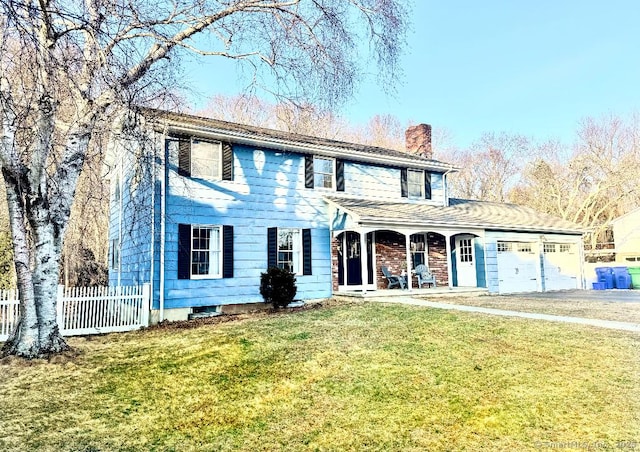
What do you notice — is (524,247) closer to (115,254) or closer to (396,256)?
(396,256)

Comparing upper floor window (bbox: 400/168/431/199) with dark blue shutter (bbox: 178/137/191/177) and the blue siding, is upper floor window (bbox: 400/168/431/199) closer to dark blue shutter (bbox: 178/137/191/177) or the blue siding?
the blue siding

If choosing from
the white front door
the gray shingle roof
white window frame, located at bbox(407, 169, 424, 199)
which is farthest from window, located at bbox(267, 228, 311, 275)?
the white front door

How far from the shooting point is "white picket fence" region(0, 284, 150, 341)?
27.7 feet

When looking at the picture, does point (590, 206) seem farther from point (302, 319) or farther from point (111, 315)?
point (111, 315)

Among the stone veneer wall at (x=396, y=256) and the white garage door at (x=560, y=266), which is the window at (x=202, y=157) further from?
the white garage door at (x=560, y=266)

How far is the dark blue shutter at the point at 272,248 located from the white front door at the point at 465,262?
759 centimetres

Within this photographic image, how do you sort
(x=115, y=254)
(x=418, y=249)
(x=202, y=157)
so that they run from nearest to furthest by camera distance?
(x=202, y=157), (x=115, y=254), (x=418, y=249)

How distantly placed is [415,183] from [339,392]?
40.6 ft

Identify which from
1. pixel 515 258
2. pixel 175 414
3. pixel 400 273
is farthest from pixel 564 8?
pixel 175 414

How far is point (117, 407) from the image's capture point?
4.77 meters

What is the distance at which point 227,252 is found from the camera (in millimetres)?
11508

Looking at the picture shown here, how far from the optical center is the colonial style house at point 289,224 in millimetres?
10805

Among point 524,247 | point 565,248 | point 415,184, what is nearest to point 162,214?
point 415,184

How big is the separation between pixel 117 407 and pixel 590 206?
38070 mm
